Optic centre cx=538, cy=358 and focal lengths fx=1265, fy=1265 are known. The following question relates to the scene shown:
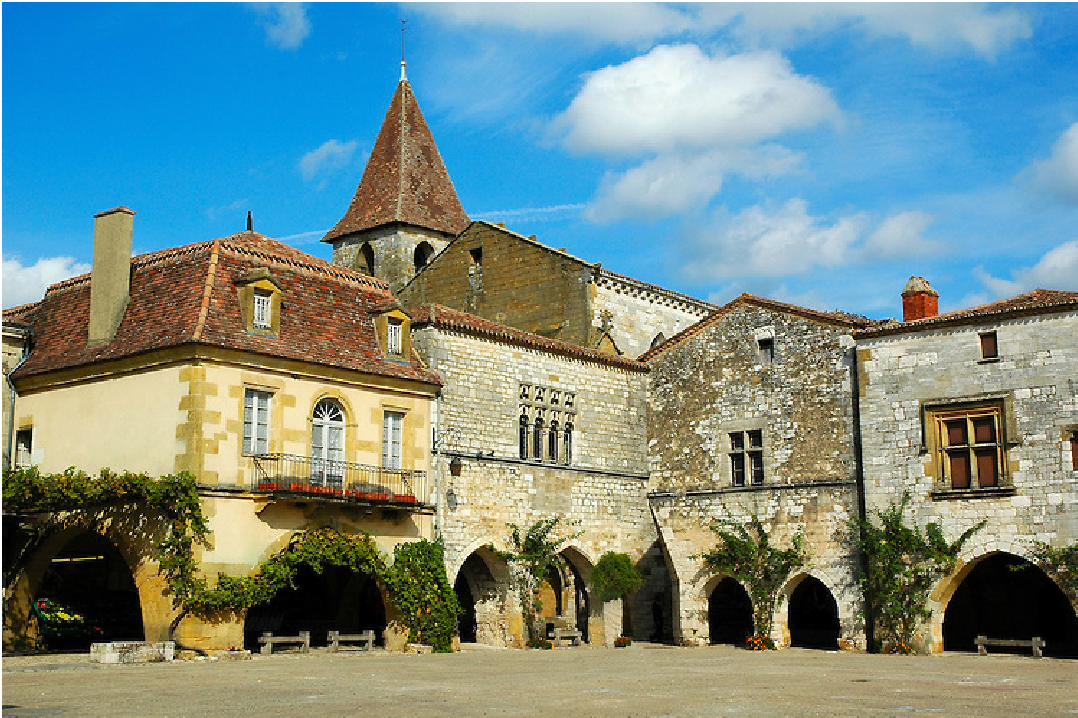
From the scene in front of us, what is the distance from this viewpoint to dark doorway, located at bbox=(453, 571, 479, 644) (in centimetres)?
3186

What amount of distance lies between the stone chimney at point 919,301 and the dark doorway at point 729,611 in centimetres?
891

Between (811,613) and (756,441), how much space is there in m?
5.88

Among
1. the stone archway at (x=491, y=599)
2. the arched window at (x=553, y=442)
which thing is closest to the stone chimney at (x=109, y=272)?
the stone archway at (x=491, y=599)

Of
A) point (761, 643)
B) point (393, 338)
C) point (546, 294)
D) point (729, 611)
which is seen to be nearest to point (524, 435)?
point (393, 338)

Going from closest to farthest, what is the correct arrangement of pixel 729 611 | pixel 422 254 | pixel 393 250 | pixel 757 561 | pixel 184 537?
pixel 184 537
pixel 757 561
pixel 729 611
pixel 393 250
pixel 422 254

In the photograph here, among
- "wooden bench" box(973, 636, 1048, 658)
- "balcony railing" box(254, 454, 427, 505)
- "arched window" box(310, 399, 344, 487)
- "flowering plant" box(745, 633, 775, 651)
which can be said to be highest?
"arched window" box(310, 399, 344, 487)

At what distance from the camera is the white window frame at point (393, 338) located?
1097 inches

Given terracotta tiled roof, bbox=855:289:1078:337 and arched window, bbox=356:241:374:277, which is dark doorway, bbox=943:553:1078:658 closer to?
→ terracotta tiled roof, bbox=855:289:1078:337

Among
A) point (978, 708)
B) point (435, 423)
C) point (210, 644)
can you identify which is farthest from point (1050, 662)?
point (210, 644)

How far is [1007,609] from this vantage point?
100ft

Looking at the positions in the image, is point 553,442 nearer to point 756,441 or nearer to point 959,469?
point 756,441

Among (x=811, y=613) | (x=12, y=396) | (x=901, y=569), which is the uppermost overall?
(x=12, y=396)

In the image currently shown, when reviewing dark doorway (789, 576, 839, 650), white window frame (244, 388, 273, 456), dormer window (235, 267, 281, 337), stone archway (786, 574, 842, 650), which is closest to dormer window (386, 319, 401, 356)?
dormer window (235, 267, 281, 337)

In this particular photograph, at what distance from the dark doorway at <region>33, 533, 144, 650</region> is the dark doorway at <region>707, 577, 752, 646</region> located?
49.3ft
